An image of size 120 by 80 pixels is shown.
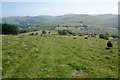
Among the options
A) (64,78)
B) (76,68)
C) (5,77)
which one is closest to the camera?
→ (5,77)

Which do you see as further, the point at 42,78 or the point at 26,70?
the point at 26,70

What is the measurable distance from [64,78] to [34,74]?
306 cm

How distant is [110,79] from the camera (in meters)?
12.0

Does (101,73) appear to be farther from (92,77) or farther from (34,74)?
(34,74)

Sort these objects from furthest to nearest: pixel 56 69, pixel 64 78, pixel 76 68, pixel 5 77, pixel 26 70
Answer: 1. pixel 76 68
2. pixel 56 69
3. pixel 26 70
4. pixel 64 78
5. pixel 5 77

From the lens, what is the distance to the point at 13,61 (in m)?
14.9

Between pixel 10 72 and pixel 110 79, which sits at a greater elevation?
pixel 10 72

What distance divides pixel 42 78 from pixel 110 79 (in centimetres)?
682

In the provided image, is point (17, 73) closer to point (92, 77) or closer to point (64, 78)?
point (64, 78)

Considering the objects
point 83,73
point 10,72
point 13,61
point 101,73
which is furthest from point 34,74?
point 101,73

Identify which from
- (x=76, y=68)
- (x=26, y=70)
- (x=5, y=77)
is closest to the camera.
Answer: (x=5, y=77)

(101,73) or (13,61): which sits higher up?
(13,61)

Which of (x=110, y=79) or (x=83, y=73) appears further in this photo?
(x=83, y=73)

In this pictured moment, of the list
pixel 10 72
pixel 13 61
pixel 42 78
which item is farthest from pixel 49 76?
pixel 13 61
